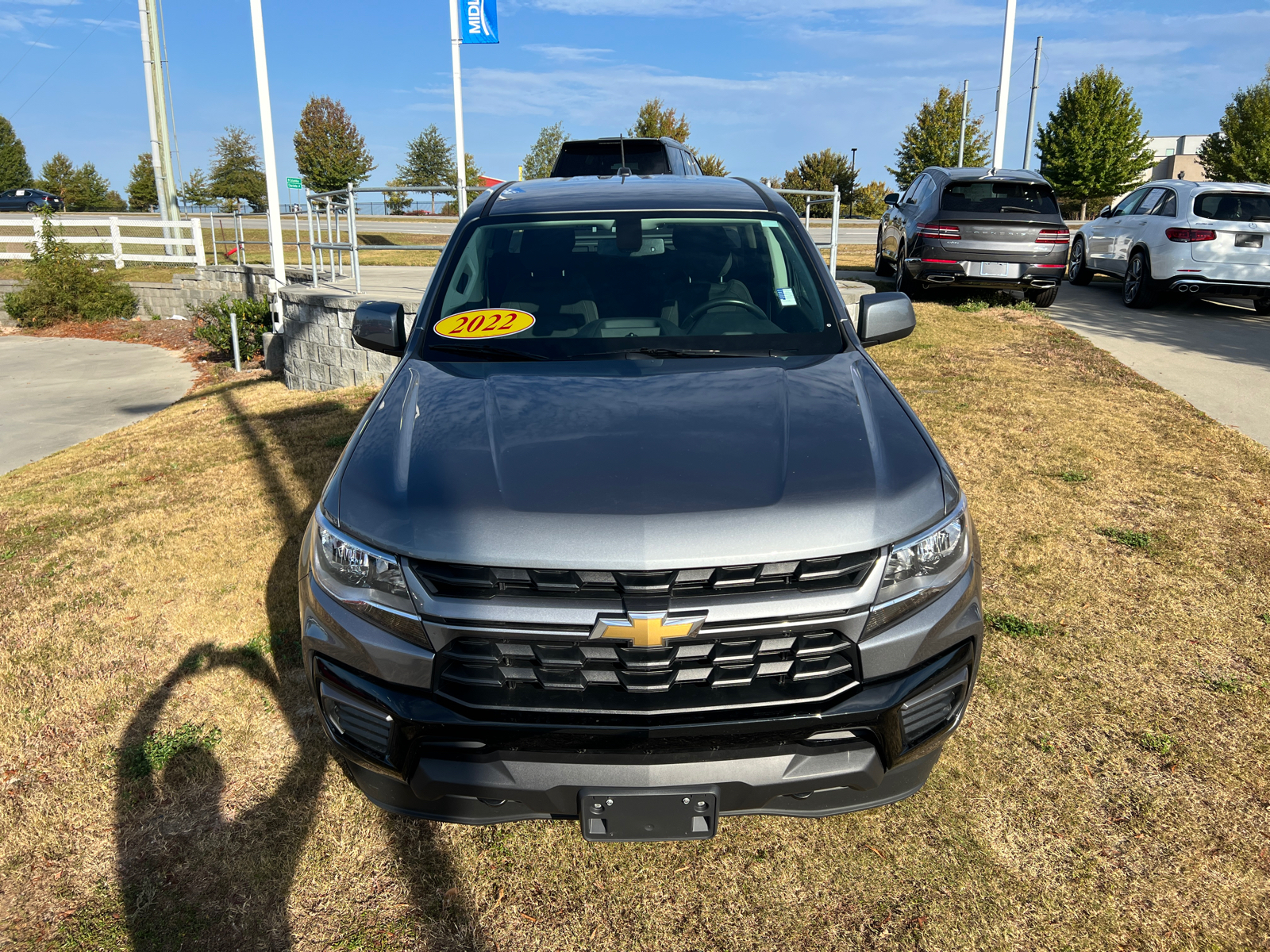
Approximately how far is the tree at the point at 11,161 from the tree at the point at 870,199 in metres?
55.9

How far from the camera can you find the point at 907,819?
9.43 ft

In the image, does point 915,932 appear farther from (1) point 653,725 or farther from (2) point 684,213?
(2) point 684,213

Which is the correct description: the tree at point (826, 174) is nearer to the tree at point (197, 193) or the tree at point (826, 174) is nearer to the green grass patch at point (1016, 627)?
the tree at point (197, 193)

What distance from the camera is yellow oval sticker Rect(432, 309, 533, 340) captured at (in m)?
3.29

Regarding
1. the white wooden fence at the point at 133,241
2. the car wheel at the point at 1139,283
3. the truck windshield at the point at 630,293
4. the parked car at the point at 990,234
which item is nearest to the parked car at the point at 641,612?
the truck windshield at the point at 630,293

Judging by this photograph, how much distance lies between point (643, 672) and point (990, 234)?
10.4 m

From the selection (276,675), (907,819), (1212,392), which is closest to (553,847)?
(907,819)

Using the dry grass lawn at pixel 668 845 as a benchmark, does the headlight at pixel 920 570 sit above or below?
above

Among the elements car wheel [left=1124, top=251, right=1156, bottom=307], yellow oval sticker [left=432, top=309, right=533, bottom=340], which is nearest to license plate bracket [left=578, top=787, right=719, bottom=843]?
yellow oval sticker [left=432, top=309, right=533, bottom=340]

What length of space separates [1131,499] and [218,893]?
16.8 feet

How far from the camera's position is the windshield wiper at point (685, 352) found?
3.15 m

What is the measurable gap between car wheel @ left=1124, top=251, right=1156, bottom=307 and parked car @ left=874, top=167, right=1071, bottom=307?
62.2 inches

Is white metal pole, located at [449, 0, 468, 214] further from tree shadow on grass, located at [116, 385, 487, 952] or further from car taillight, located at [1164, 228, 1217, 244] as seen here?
tree shadow on grass, located at [116, 385, 487, 952]

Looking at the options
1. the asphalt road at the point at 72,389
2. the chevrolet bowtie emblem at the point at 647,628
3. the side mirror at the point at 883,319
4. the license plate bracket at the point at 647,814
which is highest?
the side mirror at the point at 883,319
